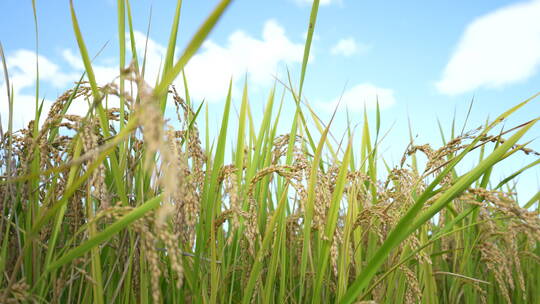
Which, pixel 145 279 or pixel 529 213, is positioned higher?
pixel 529 213

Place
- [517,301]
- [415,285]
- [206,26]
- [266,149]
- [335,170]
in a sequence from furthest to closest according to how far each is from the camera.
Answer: [517,301], [266,149], [335,170], [415,285], [206,26]

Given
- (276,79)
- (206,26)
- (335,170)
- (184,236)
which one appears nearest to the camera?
(206,26)

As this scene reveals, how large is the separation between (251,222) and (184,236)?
222mm

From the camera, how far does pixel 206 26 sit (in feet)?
2.85

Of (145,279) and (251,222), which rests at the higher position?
(251,222)

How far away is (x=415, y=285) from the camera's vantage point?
1663 millimetres

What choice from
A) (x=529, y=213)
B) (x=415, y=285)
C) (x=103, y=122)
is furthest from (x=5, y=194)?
(x=529, y=213)

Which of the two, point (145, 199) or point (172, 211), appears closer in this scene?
point (172, 211)

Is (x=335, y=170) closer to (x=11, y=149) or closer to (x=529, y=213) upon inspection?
(x=529, y=213)

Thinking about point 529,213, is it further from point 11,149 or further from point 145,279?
point 11,149

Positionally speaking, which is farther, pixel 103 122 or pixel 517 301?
pixel 517 301

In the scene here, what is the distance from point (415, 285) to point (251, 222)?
69 centimetres

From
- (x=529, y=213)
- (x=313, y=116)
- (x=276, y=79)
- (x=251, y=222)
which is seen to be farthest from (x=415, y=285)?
(x=276, y=79)

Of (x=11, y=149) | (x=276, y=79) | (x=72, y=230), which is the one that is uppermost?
(x=276, y=79)
